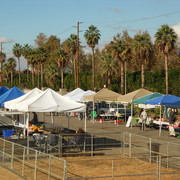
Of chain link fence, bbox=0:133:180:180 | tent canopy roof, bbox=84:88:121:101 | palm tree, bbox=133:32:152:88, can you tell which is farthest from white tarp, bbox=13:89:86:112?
palm tree, bbox=133:32:152:88

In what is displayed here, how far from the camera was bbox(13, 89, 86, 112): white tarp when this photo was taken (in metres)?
19.9

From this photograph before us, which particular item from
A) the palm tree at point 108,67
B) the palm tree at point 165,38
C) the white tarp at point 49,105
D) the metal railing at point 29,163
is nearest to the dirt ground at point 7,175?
the metal railing at point 29,163

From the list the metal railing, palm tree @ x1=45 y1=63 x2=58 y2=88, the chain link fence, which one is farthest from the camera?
palm tree @ x1=45 y1=63 x2=58 y2=88

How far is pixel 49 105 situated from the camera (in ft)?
66.0

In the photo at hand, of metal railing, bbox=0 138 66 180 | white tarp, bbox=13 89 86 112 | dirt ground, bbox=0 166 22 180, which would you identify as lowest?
dirt ground, bbox=0 166 22 180

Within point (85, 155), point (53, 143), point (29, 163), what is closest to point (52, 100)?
point (53, 143)

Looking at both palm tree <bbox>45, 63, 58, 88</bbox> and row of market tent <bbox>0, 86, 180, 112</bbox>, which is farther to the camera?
palm tree <bbox>45, 63, 58, 88</bbox>

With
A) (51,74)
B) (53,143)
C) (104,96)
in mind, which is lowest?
(53,143)

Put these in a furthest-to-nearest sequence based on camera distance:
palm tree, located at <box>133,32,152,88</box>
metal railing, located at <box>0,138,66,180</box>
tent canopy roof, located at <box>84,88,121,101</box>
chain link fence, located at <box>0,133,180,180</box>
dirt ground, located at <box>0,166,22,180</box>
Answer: palm tree, located at <box>133,32,152,88</box>
tent canopy roof, located at <box>84,88,121,101</box>
chain link fence, located at <box>0,133,180,180</box>
metal railing, located at <box>0,138,66,180</box>
dirt ground, located at <box>0,166,22,180</box>

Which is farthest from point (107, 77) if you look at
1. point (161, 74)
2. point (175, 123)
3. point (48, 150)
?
point (48, 150)

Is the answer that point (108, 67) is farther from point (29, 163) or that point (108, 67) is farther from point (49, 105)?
point (29, 163)

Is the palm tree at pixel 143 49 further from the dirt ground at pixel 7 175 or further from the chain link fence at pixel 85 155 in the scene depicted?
the dirt ground at pixel 7 175

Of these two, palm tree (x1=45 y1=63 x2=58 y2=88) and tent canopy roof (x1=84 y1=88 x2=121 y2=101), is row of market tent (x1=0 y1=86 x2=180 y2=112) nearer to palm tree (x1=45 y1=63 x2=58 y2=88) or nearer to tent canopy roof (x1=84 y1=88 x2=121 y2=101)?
tent canopy roof (x1=84 y1=88 x2=121 y2=101)

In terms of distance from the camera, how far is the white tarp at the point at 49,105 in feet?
65.2
